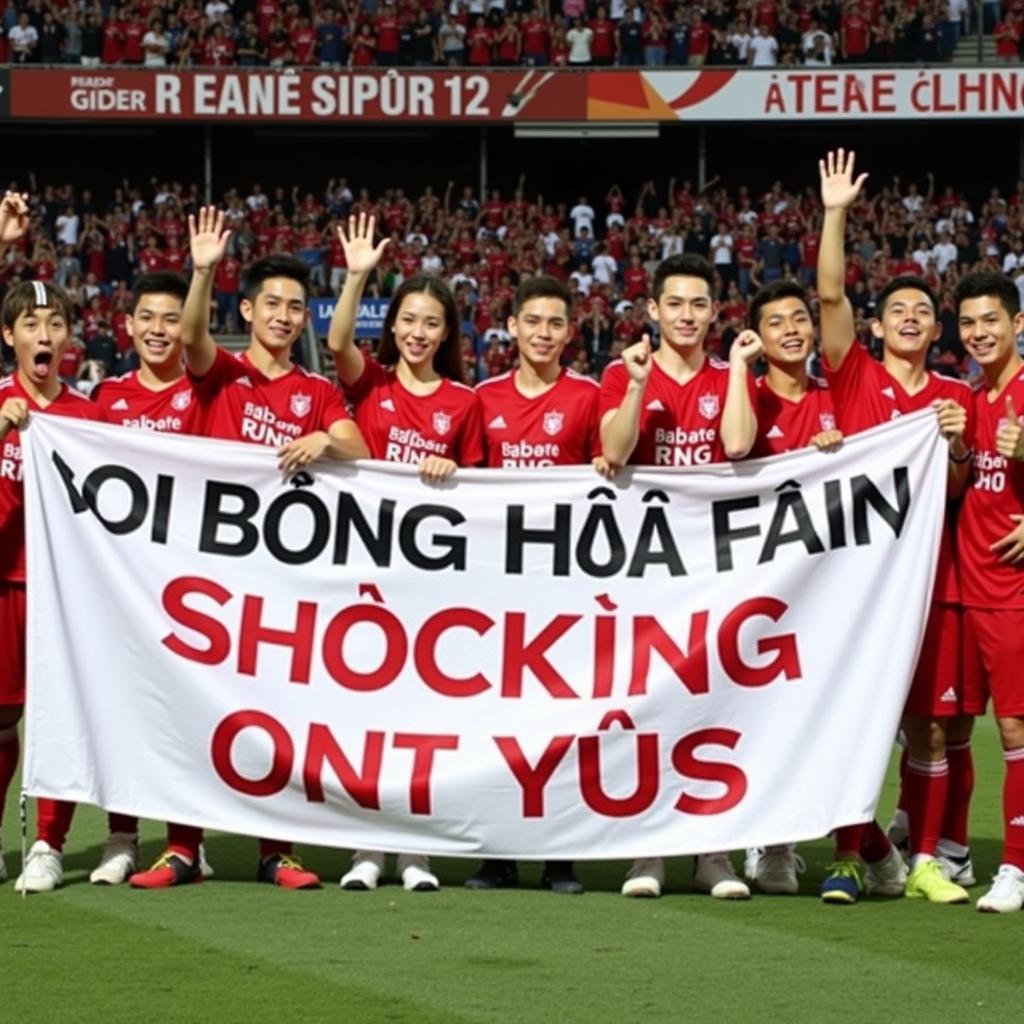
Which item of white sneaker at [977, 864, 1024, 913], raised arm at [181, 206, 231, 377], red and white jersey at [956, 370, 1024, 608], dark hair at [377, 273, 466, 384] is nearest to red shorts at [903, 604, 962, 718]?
red and white jersey at [956, 370, 1024, 608]

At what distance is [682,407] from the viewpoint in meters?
7.78

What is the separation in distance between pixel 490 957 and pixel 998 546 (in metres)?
2.35

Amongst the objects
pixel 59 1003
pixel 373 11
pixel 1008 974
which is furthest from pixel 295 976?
pixel 373 11

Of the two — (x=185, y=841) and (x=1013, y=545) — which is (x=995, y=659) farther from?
(x=185, y=841)

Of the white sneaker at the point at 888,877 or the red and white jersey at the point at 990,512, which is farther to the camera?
the white sneaker at the point at 888,877

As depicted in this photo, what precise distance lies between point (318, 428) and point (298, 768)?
1.24m

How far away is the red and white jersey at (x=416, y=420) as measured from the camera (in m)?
7.89

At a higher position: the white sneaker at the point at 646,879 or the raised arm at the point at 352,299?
the raised arm at the point at 352,299

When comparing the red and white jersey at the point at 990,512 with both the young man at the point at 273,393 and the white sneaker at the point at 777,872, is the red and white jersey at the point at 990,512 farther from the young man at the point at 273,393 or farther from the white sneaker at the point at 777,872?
the young man at the point at 273,393

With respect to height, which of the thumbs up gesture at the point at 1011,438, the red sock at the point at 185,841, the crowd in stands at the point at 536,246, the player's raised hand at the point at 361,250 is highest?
the crowd in stands at the point at 536,246

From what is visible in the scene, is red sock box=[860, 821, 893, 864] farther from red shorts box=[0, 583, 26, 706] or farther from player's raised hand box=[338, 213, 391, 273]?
red shorts box=[0, 583, 26, 706]

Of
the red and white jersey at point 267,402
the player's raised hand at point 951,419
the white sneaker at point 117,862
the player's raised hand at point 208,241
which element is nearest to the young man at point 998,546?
the player's raised hand at point 951,419

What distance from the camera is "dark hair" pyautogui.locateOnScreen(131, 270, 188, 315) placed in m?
7.91

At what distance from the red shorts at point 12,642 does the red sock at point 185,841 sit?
2.40ft
